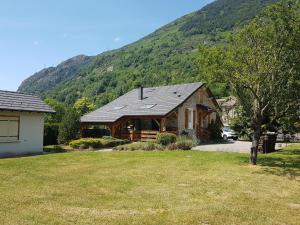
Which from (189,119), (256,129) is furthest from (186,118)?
(256,129)

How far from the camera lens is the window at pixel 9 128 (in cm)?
2158

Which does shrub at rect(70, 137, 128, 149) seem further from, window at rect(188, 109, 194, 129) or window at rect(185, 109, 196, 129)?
window at rect(188, 109, 194, 129)

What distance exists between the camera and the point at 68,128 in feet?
104

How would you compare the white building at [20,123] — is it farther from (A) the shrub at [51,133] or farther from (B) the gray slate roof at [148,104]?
(B) the gray slate roof at [148,104]

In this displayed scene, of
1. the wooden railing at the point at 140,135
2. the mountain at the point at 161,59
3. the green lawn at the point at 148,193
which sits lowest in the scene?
the green lawn at the point at 148,193

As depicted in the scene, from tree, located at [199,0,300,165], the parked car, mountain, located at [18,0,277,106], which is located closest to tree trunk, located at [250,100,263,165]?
tree, located at [199,0,300,165]

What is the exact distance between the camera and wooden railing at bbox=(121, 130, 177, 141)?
105ft

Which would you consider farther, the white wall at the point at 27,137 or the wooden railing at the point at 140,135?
the wooden railing at the point at 140,135

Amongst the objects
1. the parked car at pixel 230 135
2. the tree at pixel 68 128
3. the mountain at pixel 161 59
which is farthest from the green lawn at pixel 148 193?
the mountain at pixel 161 59

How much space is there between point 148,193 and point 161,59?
377 feet

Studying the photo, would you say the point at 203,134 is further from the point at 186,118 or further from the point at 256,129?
the point at 256,129

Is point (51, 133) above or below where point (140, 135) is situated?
above

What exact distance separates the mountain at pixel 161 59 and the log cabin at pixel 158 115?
40829 millimetres

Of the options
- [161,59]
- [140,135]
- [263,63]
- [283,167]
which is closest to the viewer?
[283,167]
